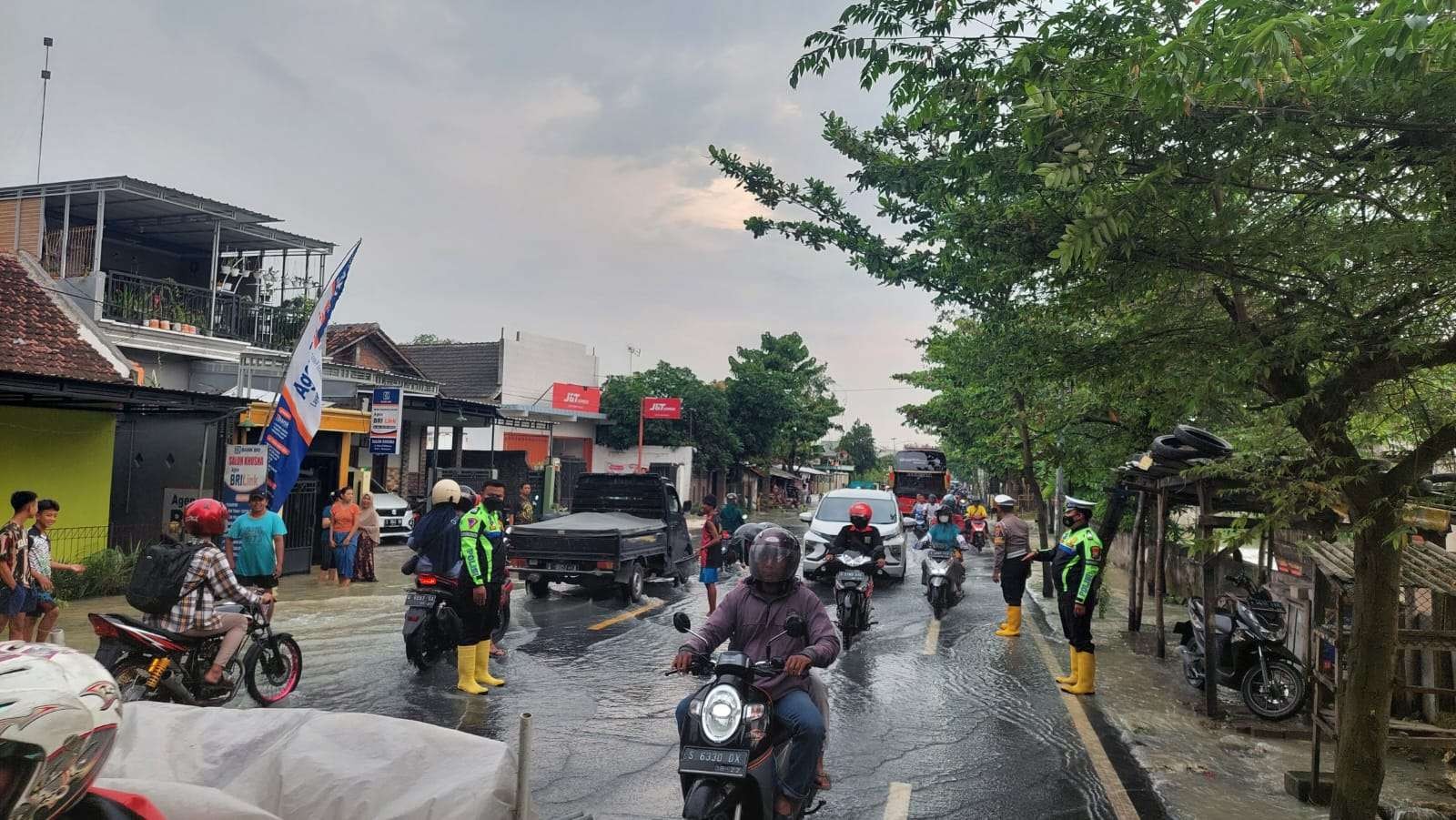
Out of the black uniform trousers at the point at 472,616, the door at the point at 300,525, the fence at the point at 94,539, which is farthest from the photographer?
the door at the point at 300,525

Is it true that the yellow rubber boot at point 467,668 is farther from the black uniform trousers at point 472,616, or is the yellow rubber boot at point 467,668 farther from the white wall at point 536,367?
the white wall at point 536,367

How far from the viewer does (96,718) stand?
1757 mm

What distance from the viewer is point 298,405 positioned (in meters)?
12.4

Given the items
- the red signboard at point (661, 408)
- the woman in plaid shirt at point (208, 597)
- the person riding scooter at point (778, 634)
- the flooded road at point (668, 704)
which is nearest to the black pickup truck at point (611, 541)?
the flooded road at point (668, 704)

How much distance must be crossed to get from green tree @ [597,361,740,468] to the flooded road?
28023 millimetres

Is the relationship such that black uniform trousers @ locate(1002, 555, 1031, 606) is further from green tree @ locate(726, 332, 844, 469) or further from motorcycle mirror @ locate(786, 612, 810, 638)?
green tree @ locate(726, 332, 844, 469)

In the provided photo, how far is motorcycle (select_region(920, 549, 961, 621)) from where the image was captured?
42.7ft

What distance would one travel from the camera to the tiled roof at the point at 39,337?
1481 cm

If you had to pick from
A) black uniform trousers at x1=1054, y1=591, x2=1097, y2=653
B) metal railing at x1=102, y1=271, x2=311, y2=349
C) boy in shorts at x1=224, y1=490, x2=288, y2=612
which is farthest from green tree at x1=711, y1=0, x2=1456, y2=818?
metal railing at x1=102, y1=271, x2=311, y2=349

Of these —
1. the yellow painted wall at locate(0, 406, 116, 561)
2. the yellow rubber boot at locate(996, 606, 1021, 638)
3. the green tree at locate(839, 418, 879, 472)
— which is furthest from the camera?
the green tree at locate(839, 418, 879, 472)

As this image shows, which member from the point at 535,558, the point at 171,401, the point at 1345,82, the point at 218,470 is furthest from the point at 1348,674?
the point at 218,470

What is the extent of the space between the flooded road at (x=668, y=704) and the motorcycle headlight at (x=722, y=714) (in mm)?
1409

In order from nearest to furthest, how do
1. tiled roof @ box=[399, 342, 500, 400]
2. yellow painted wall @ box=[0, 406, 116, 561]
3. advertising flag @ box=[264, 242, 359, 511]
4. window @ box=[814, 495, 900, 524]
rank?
advertising flag @ box=[264, 242, 359, 511] → yellow painted wall @ box=[0, 406, 116, 561] → window @ box=[814, 495, 900, 524] → tiled roof @ box=[399, 342, 500, 400]

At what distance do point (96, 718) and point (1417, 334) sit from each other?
553 cm
